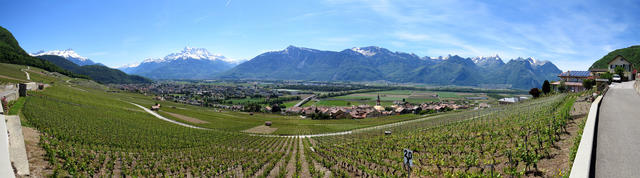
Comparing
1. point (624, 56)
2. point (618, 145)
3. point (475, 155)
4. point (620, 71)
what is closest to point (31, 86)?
point (475, 155)

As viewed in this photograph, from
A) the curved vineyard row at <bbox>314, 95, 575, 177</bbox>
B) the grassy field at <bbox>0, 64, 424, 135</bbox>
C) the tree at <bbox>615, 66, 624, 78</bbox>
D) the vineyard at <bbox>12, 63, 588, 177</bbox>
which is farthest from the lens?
the tree at <bbox>615, 66, 624, 78</bbox>

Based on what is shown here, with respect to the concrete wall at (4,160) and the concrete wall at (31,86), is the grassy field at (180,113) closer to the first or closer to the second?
the concrete wall at (31,86)

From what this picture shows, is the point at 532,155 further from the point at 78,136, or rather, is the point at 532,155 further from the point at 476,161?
the point at 78,136

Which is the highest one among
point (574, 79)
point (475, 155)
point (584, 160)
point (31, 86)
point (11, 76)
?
point (11, 76)

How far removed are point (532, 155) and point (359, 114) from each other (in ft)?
275

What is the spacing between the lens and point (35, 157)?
16641 mm

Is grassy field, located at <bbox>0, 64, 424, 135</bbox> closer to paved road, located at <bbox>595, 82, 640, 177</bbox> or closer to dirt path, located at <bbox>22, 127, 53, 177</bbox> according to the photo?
dirt path, located at <bbox>22, 127, 53, 177</bbox>

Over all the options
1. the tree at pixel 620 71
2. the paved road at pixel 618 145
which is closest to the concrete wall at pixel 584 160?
the paved road at pixel 618 145

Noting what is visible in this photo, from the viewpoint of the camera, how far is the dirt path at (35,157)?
15000 millimetres

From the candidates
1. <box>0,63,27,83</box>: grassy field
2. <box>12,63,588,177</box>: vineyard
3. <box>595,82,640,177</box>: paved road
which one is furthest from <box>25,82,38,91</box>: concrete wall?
<box>595,82,640,177</box>: paved road

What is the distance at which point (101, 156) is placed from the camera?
1978 centimetres

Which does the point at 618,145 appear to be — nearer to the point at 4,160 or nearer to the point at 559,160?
the point at 559,160

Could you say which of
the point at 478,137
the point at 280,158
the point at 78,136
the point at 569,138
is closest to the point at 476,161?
the point at 569,138

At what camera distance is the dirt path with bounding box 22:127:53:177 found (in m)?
15.0
